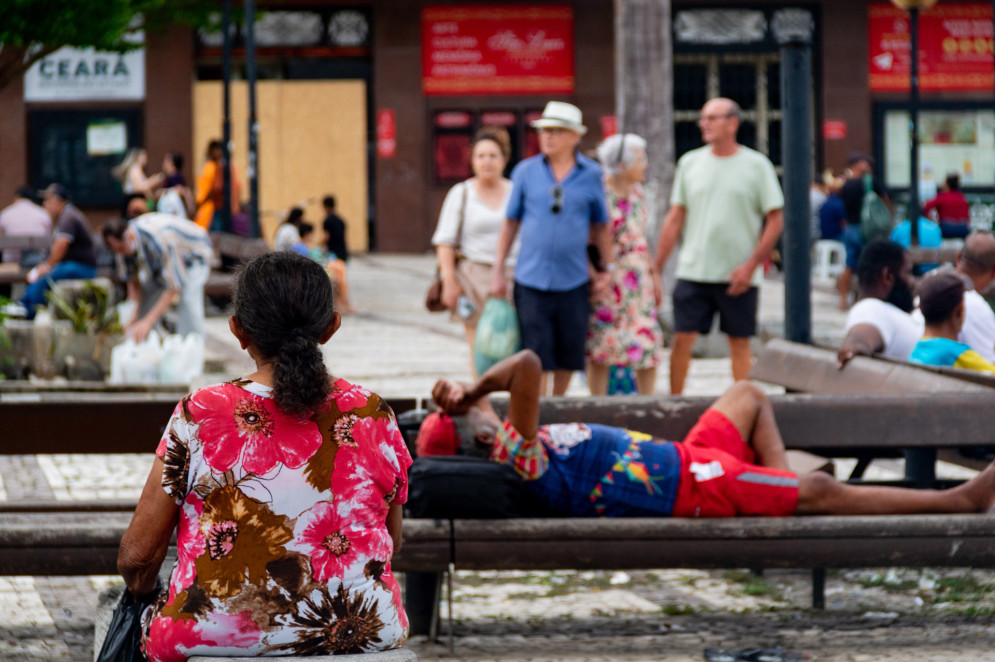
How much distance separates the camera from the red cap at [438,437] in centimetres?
474

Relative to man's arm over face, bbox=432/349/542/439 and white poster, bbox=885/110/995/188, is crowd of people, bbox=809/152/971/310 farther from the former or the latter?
man's arm over face, bbox=432/349/542/439

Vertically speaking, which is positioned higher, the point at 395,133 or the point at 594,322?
the point at 395,133

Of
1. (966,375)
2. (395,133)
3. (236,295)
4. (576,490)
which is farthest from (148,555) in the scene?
(395,133)

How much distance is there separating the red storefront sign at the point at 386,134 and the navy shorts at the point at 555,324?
64.0 ft

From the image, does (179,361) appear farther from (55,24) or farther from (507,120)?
(507,120)

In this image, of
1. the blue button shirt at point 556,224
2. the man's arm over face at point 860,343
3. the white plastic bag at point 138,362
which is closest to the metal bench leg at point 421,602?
the man's arm over face at point 860,343

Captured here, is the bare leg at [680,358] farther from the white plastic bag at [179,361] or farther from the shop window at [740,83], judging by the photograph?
the shop window at [740,83]

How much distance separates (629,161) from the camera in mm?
7883

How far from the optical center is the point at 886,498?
4.73 metres

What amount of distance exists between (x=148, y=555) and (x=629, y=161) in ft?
17.5

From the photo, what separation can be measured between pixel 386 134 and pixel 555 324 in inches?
774

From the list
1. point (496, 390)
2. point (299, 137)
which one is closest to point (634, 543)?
point (496, 390)

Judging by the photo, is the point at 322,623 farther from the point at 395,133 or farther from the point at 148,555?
the point at 395,133

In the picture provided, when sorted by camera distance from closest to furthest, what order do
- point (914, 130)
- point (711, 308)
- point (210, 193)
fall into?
1. point (711, 308)
2. point (914, 130)
3. point (210, 193)
